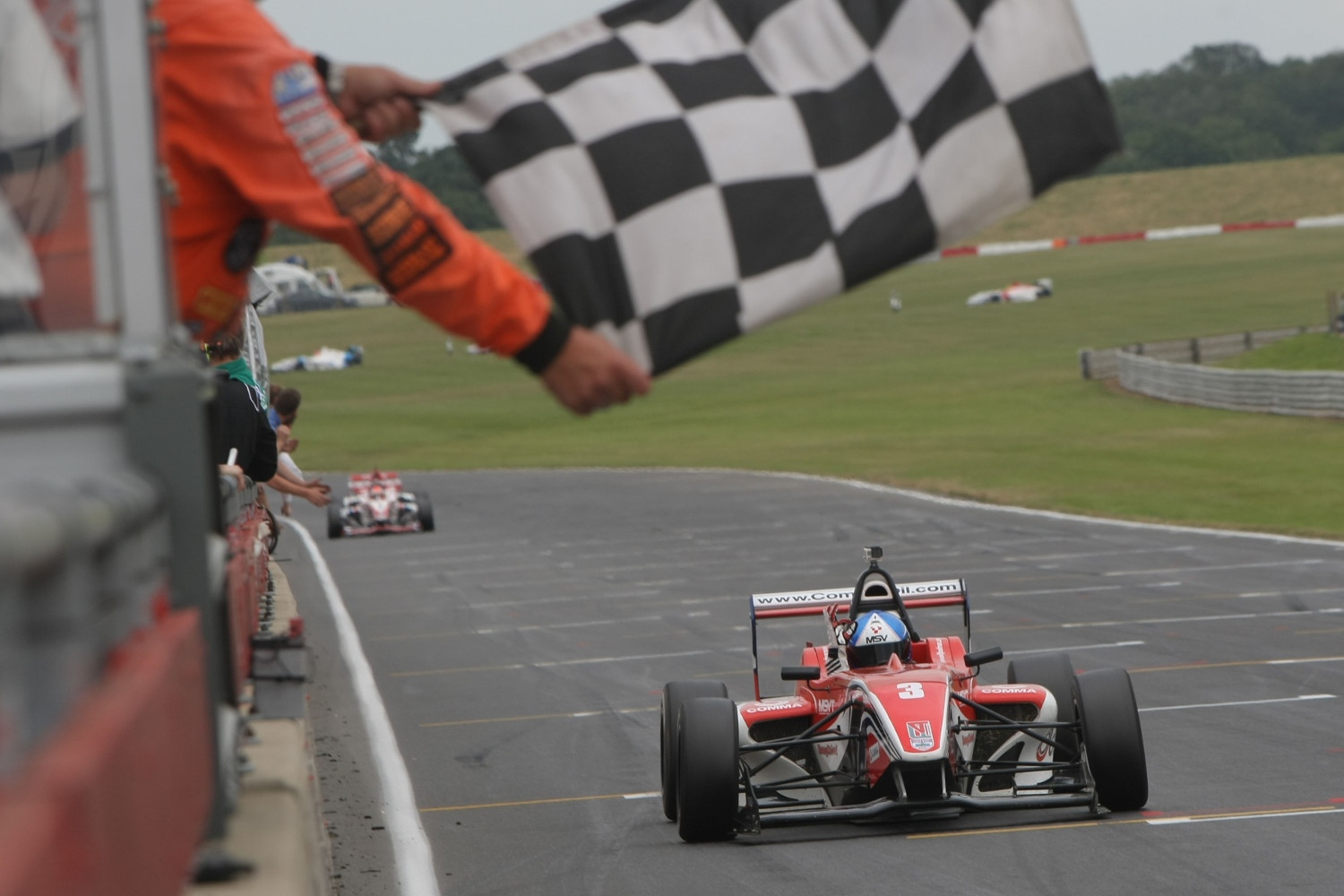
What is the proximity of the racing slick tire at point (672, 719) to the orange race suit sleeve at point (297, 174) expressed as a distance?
5.95 metres

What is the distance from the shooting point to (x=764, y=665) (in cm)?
1416

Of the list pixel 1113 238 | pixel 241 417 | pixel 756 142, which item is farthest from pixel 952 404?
pixel 1113 238

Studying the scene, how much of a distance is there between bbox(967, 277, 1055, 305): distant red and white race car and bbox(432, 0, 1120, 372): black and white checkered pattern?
74221mm

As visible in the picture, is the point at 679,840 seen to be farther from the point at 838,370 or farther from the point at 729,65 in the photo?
the point at 838,370

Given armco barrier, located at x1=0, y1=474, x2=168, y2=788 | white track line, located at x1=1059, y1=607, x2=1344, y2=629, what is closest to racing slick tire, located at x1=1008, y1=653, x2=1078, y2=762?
white track line, located at x1=1059, y1=607, x2=1344, y2=629

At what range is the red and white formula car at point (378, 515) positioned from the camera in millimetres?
26781

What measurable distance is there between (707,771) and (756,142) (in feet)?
16.8

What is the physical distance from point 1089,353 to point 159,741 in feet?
159

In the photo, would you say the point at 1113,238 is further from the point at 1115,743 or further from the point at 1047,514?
the point at 1115,743

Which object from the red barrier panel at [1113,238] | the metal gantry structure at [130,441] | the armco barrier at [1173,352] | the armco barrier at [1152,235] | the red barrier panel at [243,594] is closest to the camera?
the metal gantry structure at [130,441]

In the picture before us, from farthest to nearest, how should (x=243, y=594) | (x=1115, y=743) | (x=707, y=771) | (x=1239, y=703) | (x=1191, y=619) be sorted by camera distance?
(x=1191, y=619), (x=1239, y=703), (x=1115, y=743), (x=707, y=771), (x=243, y=594)

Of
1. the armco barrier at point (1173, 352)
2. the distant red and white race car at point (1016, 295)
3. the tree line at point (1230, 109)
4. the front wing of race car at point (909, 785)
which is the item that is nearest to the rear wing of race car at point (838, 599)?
the front wing of race car at point (909, 785)

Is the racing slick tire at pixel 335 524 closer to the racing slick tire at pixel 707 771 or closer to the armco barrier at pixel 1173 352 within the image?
the racing slick tire at pixel 707 771

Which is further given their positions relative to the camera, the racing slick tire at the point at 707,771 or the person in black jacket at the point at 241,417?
the racing slick tire at the point at 707,771
